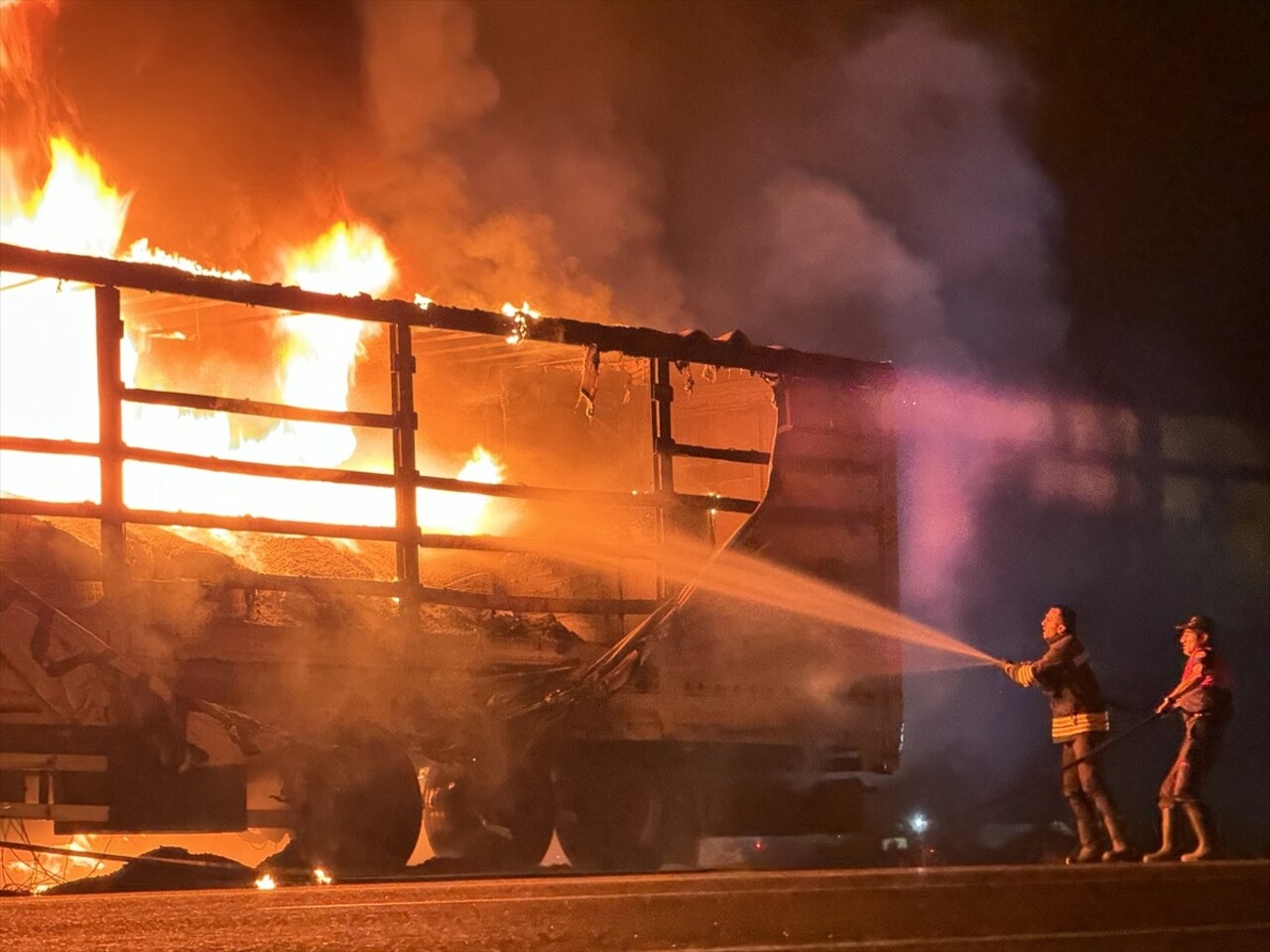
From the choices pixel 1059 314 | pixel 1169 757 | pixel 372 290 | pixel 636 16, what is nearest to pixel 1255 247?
pixel 1059 314

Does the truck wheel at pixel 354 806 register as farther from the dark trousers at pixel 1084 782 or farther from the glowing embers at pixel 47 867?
the dark trousers at pixel 1084 782

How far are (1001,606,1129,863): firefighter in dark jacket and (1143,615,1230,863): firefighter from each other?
1.25 ft

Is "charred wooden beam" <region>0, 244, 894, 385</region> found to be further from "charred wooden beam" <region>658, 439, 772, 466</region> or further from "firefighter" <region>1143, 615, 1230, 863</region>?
"firefighter" <region>1143, 615, 1230, 863</region>

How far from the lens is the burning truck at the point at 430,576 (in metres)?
10.1

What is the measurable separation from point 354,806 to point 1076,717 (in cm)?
465

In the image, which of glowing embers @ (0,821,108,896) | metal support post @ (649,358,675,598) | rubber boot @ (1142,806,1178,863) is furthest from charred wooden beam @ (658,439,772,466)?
glowing embers @ (0,821,108,896)

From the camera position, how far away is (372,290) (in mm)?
15773

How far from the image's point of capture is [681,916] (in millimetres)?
7906

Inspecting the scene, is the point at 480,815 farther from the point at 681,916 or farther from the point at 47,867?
the point at 681,916

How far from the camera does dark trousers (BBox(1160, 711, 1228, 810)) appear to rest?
1245 centimetres

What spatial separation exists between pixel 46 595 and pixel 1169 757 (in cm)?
975

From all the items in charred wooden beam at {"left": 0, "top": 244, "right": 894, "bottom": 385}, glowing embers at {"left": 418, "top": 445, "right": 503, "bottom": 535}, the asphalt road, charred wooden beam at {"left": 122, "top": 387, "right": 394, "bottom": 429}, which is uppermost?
charred wooden beam at {"left": 0, "top": 244, "right": 894, "bottom": 385}

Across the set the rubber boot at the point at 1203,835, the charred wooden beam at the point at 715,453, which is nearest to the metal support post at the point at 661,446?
the charred wooden beam at the point at 715,453

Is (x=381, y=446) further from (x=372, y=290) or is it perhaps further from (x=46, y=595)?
(x=372, y=290)
